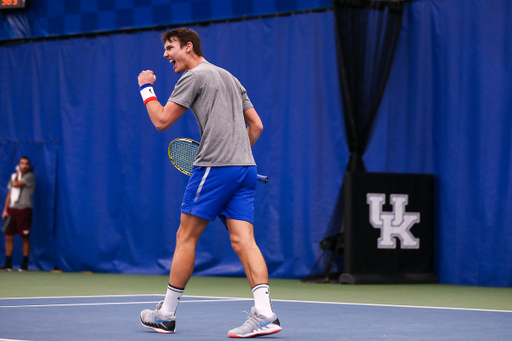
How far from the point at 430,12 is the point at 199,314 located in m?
4.84

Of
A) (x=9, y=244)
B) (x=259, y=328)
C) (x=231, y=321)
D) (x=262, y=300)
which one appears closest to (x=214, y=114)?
(x=262, y=300)

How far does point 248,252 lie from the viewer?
3527mm

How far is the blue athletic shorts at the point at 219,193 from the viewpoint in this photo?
3.56m

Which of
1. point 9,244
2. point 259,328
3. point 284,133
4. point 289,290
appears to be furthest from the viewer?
point 9,244

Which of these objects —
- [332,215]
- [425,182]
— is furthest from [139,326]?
[425,182]

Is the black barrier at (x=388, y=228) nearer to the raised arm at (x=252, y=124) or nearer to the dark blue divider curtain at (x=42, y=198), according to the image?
the raised arm at (x=252, y=124)

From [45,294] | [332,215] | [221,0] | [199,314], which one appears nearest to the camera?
[199,314]

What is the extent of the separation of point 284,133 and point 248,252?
201 inches

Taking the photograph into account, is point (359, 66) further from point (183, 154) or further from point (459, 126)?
A: point (183, 154)

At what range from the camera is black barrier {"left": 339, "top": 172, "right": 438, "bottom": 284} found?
731cm

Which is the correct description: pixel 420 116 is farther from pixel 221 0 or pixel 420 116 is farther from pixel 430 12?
pixel 221 0

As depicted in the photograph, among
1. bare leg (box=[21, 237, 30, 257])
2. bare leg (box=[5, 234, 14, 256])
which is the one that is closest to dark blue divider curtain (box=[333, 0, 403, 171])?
bare leg (box=[21, 237, 30, 257])

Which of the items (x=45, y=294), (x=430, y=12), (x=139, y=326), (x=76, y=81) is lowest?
(x=45, y=294)

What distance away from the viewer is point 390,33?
25.4 feet
